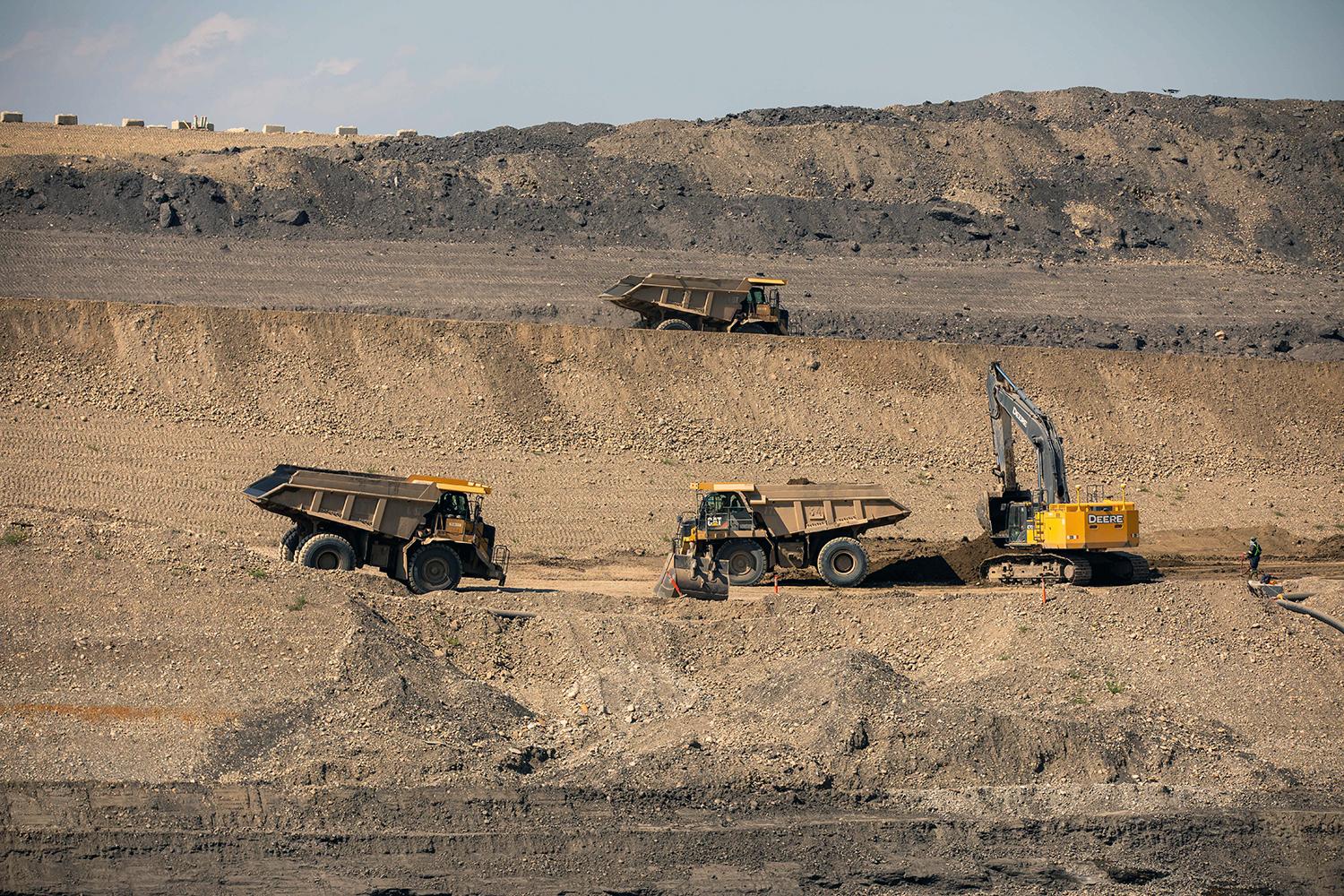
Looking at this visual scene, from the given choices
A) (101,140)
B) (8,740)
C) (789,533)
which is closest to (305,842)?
(8,740)

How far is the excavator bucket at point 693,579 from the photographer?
2556 centimetres

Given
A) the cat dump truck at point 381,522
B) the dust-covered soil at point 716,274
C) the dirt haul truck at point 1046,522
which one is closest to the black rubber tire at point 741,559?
the cat dump truck at point 381,522

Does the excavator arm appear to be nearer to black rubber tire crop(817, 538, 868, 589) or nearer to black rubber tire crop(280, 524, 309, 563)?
black rubber tire crop(817, 538, 868, 589)

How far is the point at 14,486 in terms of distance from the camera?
96.9 feet

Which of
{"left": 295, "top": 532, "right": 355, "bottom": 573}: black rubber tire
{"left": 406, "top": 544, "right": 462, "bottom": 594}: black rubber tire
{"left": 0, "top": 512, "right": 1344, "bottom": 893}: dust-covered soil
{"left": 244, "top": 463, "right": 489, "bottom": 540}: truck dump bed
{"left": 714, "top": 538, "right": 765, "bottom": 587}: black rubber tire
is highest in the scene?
{"left": 244, "top": 463, "right": 489, "bottom": 540}: truck dump bed

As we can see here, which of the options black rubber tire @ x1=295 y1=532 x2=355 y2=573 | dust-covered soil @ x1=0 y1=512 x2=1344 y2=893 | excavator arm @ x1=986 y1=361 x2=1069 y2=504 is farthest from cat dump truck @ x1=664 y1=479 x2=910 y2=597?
black rubber tire @ x1=295 y1=532 x2=355 y2=573

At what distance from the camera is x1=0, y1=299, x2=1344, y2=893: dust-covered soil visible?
16.0 metres

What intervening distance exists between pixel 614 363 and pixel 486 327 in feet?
10.6

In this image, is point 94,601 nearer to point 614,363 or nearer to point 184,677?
point 184,677

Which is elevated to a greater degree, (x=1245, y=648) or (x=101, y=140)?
(x=101, y=140)

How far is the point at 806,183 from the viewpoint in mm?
49250

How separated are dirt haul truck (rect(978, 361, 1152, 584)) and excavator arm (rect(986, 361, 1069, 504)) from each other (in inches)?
0.6

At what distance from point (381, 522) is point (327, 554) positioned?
99 cm

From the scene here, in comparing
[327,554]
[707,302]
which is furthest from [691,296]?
[327,554]
